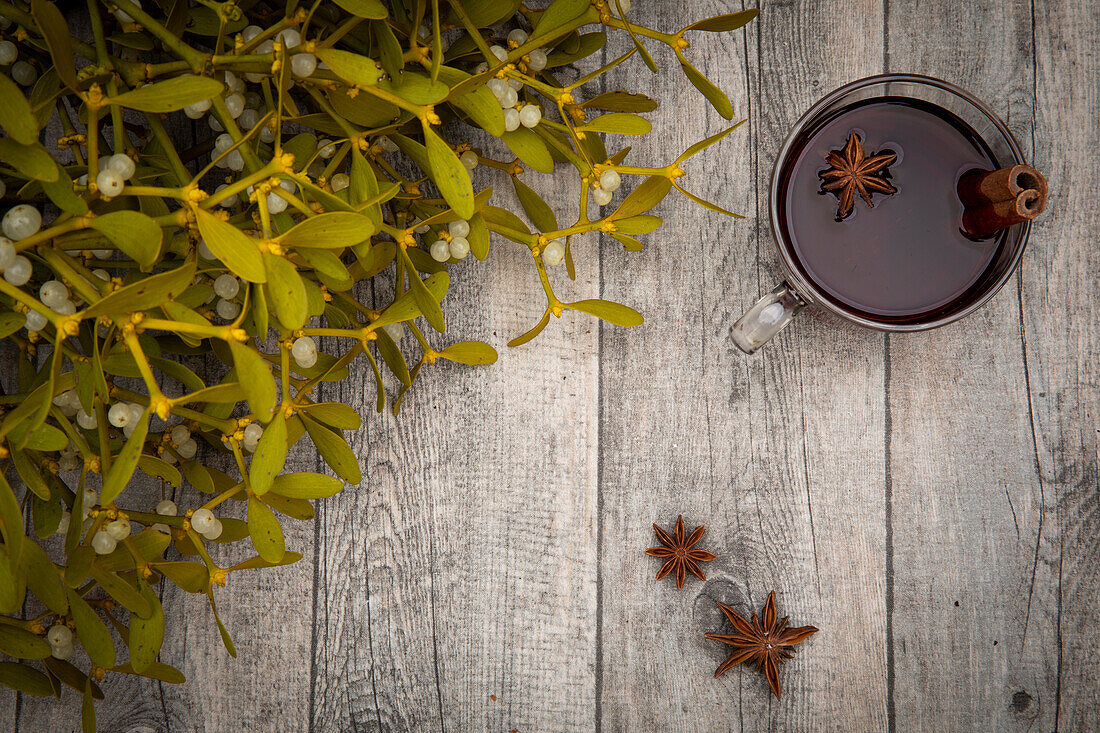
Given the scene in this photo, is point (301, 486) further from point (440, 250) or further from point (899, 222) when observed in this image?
point (899, 222)

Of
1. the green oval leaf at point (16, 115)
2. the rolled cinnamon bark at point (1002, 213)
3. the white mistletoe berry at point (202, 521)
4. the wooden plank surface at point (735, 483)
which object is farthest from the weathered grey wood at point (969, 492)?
the green oval leaf at point (16, 115)

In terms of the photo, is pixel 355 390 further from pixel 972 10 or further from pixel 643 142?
pixel 972 10

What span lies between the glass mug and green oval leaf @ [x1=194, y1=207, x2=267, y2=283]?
47 centimetres

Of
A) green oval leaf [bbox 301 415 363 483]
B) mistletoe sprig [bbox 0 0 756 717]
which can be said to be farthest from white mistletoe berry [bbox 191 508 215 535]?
green oval leaf [bbox 301 415 363 483]

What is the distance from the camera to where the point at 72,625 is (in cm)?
64

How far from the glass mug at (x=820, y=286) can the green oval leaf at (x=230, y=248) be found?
18.5 inches

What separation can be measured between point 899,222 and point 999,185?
93 mm

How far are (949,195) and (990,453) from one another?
0.98 ft

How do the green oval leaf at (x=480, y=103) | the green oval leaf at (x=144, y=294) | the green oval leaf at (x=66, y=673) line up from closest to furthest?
1. the green oval leaf at (x=144, y=294)
2. the green oval leaf at (x=480, y=103)
3. the green oval leaf at (x=66, y=673)

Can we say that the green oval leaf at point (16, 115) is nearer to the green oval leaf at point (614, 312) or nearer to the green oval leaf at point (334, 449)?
the green oval leaf at point (334, 449)

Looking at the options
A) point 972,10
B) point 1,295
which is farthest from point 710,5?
point 1,295

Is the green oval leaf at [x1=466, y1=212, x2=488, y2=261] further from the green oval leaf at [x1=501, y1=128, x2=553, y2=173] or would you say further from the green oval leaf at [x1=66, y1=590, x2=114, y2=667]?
the green oval leaf at [x1=66, y1=590, x2=114, y2=667]

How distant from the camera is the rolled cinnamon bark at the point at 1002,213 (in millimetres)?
645

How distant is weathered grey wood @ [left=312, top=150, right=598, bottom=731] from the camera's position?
0.77m
